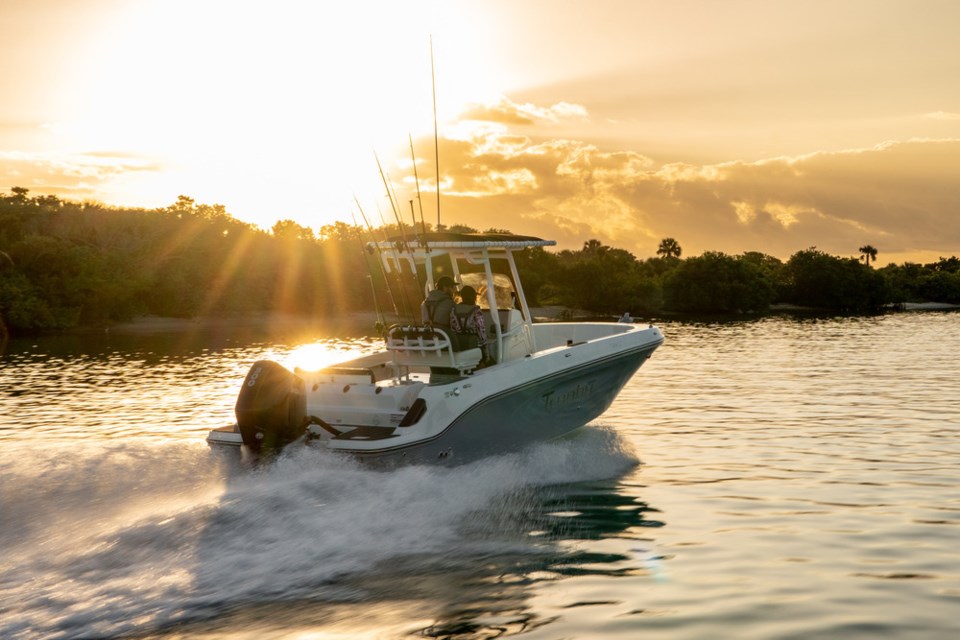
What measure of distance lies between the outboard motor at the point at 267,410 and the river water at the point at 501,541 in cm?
32

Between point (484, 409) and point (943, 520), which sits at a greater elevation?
point (484, 409)

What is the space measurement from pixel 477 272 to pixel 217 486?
447cm

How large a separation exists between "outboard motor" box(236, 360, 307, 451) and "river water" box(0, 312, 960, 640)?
Result: 1.04 ft

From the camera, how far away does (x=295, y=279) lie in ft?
246

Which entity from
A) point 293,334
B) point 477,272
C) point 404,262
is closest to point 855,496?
point 477,272

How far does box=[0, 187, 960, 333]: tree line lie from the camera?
5606 centimetres

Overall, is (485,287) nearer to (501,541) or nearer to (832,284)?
(501,541)

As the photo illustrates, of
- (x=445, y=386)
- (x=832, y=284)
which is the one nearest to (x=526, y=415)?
(x=445, y=386)

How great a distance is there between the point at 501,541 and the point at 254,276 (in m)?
66.7

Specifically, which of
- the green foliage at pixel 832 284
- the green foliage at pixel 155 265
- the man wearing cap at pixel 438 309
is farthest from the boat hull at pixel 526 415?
the green foliage at pixel 832 284

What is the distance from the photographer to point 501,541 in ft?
25.4

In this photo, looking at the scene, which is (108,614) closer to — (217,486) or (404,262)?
(217,486)

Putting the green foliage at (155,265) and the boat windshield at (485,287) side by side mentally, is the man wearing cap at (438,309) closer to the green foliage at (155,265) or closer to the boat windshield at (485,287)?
the boat windshield at (485,287)

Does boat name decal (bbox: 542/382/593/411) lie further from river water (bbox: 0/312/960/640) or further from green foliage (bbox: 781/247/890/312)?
green foliage (bbox: 781/247/890/312)
